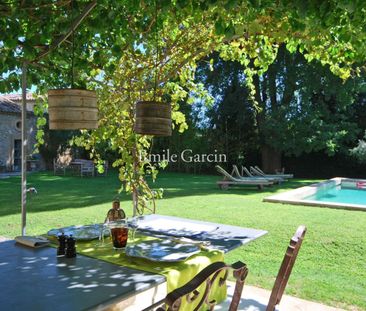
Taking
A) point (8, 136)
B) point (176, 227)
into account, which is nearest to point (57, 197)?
point (176, 227)

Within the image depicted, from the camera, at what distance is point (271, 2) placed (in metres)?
2.13

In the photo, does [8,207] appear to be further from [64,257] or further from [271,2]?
[271,2]

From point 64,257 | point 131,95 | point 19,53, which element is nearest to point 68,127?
point 64,257

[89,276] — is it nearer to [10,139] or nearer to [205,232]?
[205,232]

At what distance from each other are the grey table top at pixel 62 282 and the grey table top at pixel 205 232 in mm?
688

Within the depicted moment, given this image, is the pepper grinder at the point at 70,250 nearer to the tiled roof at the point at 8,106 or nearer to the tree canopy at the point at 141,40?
the tree canopy at the point at 141,40

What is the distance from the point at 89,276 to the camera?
1701 mm

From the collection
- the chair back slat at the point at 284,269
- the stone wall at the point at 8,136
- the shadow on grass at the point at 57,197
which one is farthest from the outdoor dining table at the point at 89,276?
the stone wall at the point at 8,136

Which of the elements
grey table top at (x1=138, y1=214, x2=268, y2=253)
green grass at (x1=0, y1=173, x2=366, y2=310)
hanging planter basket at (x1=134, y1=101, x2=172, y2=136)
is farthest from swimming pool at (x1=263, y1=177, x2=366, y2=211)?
hanging planter basket at (x1=134, y1=101, x2=172, y2=136)

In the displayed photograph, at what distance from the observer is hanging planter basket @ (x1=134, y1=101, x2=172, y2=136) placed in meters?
2.52

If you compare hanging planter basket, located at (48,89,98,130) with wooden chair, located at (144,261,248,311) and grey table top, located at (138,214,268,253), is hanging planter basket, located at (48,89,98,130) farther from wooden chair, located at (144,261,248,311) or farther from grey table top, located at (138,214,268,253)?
wooden chair, located at (144,261,248,311)

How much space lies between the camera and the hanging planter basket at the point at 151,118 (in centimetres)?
252

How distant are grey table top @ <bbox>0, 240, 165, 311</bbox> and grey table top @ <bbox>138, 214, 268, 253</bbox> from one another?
2.26ft

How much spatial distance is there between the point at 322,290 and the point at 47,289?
9.35 feet
